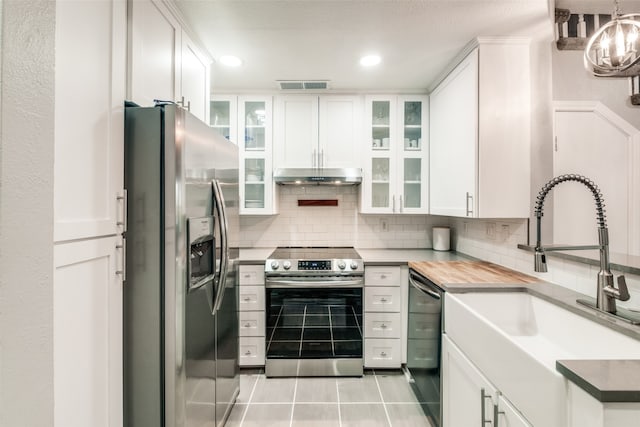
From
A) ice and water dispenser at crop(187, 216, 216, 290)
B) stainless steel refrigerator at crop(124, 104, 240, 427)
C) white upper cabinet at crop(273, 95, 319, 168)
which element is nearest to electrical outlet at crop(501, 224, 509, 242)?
white upper cabinet at crop(273, 95, 319, 168)

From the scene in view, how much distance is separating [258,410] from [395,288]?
1.32 metres

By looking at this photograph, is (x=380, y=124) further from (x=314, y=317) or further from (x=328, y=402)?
(x=328, y=402)

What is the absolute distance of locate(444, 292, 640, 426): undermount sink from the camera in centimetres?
91

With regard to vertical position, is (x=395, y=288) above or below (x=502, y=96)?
below

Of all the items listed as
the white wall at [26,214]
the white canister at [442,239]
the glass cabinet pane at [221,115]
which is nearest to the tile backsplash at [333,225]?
the white canister at [442,239]

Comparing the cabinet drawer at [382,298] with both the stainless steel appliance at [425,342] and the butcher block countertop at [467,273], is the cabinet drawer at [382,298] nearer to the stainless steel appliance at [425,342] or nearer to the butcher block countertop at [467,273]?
the stainless steel appliance at [425,342]

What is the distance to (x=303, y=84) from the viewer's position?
9.21 ft

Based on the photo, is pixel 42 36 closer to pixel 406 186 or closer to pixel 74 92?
pixel 74 92

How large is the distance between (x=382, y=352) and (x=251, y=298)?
1148 millimetres

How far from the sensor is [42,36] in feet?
1.91

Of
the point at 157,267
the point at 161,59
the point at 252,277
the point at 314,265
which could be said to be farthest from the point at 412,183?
the point at 157,267

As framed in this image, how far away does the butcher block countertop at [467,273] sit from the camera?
6.00 ft

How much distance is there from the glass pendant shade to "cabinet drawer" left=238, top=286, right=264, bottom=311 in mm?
2460

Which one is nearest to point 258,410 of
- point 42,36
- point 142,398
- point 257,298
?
point 257,298
